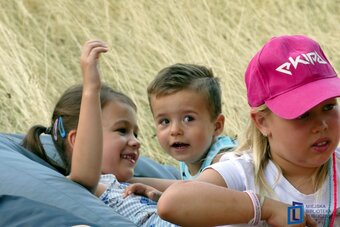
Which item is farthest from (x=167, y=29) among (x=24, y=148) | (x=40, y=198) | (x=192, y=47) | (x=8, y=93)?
(x=40, y=198)

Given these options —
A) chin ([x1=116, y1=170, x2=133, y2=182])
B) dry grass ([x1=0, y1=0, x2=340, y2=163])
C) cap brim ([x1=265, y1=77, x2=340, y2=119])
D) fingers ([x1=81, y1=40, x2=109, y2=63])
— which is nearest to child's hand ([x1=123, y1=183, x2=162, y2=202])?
chin ([x1=116, y1=170, x2=133, y2=182])

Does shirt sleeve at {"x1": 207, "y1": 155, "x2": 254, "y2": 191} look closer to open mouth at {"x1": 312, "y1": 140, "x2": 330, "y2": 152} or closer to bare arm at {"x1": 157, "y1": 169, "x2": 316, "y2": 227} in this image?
bare arm at {"x1": 157, "y1": 169, "x2": 316, "y2": 227}

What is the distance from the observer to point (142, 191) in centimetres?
318

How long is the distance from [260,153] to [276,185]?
10 cm

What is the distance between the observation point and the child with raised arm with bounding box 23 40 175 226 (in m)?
2.90

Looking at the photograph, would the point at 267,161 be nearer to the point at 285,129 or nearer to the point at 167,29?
the point at 285,129

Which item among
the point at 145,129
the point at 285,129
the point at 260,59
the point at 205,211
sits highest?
the point at 260,59

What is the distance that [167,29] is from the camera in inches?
277

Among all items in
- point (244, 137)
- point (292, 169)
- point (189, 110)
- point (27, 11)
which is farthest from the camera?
point (27, 11)

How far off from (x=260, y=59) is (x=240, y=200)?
0.39 metres

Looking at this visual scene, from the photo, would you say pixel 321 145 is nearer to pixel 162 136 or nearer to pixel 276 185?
pixel 276 185

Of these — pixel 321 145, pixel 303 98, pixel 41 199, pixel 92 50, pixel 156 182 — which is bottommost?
pixel 156 182

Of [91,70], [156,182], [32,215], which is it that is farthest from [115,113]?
[32,215]

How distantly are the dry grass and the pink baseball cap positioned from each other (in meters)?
3.18
